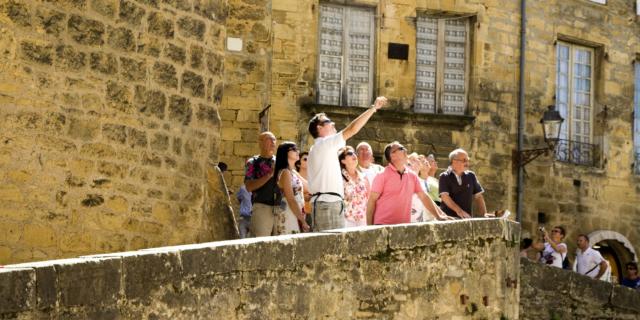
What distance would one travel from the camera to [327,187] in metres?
10.2

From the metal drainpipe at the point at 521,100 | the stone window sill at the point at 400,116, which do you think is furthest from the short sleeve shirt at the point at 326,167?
the metal drainpipe at the point at 521,100

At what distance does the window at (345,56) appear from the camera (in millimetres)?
18719

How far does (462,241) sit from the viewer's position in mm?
10930

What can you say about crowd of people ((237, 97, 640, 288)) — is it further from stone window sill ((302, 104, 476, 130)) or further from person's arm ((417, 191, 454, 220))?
stone window sill ((302, 104, 476, 130))

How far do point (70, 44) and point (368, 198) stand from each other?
3304mm

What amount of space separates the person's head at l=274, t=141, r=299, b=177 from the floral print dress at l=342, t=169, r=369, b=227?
58 cm

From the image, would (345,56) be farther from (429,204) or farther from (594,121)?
(429,204)

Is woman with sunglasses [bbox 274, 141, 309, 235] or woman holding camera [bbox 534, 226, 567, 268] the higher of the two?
woman with sunglasses [bbox 274, 141, 309, 235]

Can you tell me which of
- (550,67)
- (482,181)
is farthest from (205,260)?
(550,67)

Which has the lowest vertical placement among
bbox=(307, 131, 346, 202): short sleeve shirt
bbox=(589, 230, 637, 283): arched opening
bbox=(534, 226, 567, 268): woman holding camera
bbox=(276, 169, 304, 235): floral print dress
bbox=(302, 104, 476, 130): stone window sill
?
bbox=(589, 230, 637, 283): arched opening

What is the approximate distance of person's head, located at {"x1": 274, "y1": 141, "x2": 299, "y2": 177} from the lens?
10.9 m

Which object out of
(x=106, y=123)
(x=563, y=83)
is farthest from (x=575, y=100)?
(x=106, y=123)

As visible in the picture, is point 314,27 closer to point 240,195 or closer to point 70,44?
point 240,195

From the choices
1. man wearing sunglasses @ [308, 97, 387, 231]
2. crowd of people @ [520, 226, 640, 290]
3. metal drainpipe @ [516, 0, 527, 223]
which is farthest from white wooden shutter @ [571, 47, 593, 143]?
man wearing sunglasses @ [308, 97, 387, 231]
